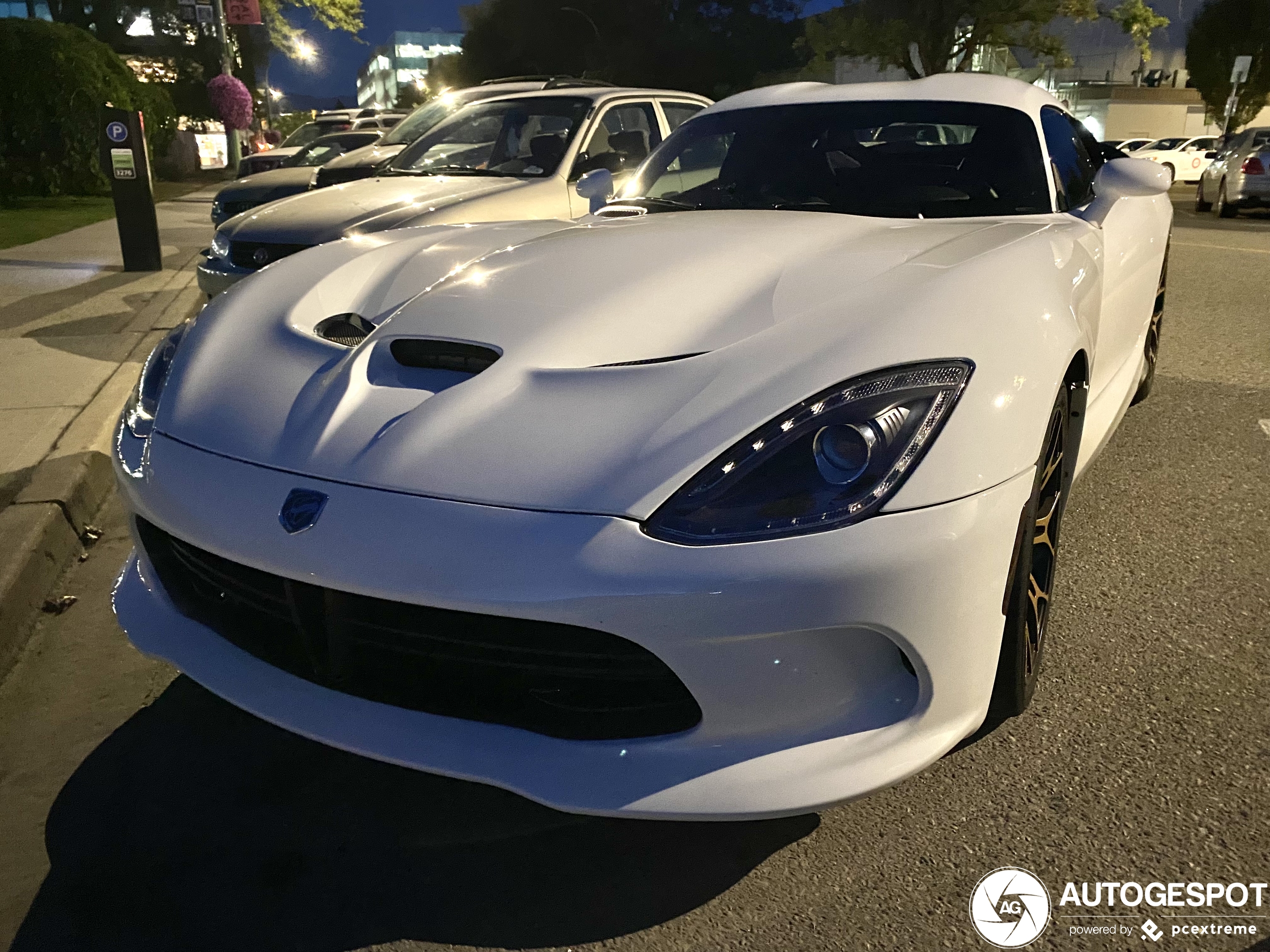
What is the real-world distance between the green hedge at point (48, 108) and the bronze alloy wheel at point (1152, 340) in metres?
17.9

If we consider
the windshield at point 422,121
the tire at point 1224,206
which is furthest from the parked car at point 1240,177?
the windshield at point 422,121

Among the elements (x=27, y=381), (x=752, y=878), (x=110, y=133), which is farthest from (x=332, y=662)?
(x=110, y=133)

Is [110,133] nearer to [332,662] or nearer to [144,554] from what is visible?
[144,554]

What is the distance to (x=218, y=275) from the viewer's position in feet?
20.2

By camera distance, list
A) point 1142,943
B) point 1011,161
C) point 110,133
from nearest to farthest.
→ point 1142,943, point 1011,161, point 110,133

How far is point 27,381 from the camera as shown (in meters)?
5.23

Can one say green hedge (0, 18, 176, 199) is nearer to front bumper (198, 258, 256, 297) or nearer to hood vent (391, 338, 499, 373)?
front bumper (198, 258, 256, 297)

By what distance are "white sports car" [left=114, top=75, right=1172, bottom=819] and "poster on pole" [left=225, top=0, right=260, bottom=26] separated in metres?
25.2

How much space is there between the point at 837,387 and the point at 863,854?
2.87 ft

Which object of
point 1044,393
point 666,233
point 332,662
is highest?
point 666,233

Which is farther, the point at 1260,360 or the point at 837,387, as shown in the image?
the point at 1260,360

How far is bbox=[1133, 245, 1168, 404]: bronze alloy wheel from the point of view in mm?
4367

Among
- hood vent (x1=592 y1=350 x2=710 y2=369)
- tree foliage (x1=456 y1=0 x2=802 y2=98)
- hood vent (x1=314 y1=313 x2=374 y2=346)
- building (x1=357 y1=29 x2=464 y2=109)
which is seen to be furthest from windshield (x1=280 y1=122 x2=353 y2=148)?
building (x1=357 y1=29 x2=464 y2=109)

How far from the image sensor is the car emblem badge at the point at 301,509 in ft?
6.02
